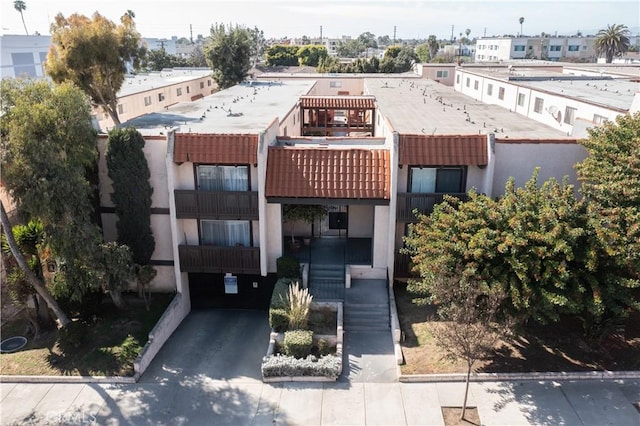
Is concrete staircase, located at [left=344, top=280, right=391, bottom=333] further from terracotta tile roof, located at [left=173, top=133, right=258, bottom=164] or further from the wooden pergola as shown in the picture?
the wooden pergola

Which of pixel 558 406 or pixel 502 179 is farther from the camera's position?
pixel 502 179

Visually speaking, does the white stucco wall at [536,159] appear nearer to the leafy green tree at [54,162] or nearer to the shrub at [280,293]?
the shrub at [280,293]

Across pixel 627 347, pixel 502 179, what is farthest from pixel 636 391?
pixel 502 179

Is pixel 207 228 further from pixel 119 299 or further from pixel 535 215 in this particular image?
pixel 535 215

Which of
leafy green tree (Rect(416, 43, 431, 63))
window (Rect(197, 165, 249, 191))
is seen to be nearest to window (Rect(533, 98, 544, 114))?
window (Rect(197, 165, 249, 191))

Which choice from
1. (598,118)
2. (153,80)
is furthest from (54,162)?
(153,80)

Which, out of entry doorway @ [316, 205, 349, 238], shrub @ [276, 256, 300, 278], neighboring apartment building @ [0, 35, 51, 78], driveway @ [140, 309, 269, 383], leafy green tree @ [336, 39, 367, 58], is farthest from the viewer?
leafy green tree @ [336, 39, 367, 58]
